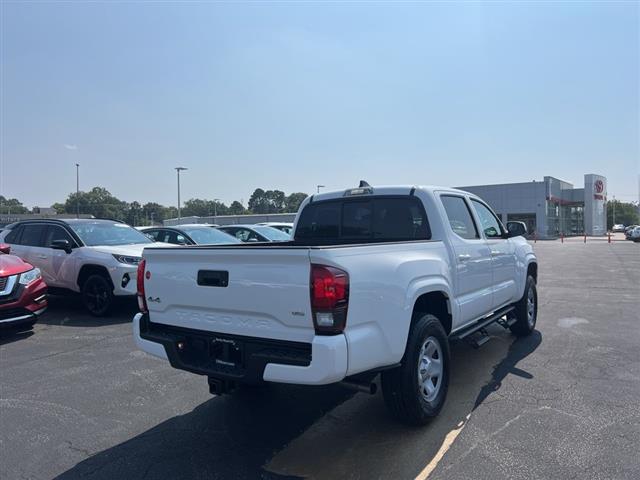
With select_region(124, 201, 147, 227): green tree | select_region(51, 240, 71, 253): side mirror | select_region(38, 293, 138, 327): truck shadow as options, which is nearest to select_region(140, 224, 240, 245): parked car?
select_region(38, 293, 138, 327): truck shadow

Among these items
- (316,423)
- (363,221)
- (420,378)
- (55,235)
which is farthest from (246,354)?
(55,235)

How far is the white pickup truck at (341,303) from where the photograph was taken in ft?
10.0

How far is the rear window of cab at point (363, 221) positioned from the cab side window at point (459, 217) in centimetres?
39

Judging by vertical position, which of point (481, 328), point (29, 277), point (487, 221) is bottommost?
point (481, 328)

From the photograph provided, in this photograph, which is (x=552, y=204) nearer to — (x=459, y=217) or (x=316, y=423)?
(x=459, y=217)

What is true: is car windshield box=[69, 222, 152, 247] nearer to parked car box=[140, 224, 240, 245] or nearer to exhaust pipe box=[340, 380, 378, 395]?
parked car box=[140, 224, 240, 245]

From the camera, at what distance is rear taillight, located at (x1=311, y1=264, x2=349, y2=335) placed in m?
3.01

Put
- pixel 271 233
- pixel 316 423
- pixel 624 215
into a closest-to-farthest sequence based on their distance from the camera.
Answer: pixel 316 423
pixel 271 233
pixel 624 215

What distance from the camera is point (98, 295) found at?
8586 millimetres

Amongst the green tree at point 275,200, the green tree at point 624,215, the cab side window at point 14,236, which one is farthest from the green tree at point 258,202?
the cab side window at point 14,236

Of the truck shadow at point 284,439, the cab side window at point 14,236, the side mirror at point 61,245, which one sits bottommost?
the truck shadow at point 284,439

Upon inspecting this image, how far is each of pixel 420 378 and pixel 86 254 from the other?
275 inches

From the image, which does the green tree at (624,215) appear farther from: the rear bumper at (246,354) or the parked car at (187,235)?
the rear bumper at (246,354)

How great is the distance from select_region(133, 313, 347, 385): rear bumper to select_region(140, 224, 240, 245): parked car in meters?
8.19
